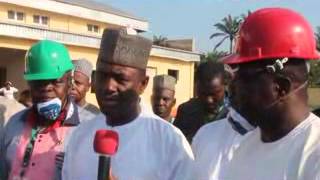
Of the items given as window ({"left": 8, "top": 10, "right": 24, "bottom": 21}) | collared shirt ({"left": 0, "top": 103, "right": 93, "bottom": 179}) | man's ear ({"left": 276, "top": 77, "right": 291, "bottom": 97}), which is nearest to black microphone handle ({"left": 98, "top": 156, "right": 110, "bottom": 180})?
man's ear ({"left": 276, "top": 77, "right": 291, "bottom": 97})

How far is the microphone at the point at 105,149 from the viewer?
81.7 inches

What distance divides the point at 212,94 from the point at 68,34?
Answer: 56.7 ft

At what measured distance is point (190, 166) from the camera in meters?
2.74

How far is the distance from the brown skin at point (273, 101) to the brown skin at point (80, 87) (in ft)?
9.44

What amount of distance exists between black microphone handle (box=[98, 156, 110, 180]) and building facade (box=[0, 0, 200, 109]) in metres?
16.7

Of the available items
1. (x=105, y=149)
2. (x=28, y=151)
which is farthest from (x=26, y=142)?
(x=105, y=149)

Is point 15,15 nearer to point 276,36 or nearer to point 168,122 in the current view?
point 168,122

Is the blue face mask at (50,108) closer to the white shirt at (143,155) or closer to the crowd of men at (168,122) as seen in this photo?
the crowd of men at (168,122)

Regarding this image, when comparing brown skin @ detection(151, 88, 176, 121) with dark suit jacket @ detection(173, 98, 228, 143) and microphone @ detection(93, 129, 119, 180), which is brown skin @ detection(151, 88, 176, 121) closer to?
dark suit jacket @ detection(173, 98, 228, 143)

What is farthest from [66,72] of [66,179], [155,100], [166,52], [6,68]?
[166,52]

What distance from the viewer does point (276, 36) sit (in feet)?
7.67

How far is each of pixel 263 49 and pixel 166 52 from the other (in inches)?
962

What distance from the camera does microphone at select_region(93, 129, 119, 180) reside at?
6.81 feet

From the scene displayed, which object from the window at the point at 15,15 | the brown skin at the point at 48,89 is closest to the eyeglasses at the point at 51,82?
the brown skin at the point at 48,89
